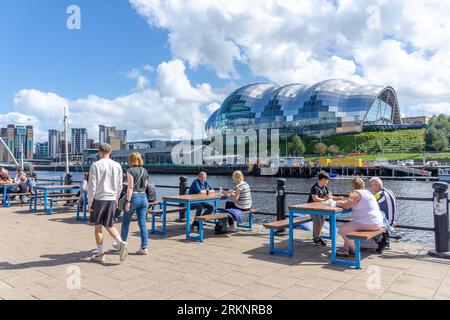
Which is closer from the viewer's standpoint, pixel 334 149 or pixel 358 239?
pixel 358 239

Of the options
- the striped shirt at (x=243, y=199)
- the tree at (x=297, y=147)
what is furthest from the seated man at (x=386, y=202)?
the tree at (x=297, y=147)

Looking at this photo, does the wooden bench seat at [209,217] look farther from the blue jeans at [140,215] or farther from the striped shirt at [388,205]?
the striped shirt at [388,205]

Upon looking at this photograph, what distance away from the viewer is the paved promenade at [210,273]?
165 inches

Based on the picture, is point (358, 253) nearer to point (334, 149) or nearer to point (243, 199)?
point (243, 199)

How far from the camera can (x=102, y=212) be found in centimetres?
553

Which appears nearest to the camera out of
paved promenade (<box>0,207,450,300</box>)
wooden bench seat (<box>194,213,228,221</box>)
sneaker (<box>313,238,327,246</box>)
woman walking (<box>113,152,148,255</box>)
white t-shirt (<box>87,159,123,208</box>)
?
paved promenade (<box>0,207,450,300</box>)

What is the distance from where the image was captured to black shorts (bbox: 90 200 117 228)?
550 centimetres

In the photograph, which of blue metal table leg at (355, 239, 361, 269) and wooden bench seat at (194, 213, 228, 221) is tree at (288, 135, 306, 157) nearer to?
wooden bench seat at (194, 213, 228, 221)

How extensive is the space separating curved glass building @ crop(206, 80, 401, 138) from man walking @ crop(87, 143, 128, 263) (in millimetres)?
104448

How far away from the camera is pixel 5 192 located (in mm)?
12711

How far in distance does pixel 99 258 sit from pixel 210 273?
188cm

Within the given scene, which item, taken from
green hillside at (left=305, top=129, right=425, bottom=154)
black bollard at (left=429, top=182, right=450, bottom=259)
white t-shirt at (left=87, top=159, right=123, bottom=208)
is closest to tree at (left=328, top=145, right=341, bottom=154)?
green hillside at (left=305, top=129, right=425, bottom=154)

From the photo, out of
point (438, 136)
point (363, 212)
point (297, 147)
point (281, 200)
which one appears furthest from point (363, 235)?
point (297, 147)
